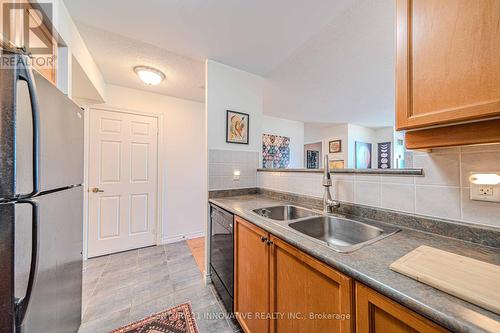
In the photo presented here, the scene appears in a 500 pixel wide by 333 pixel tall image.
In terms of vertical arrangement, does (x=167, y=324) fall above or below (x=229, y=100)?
below

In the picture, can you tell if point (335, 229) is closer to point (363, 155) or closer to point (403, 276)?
point (403, 276)

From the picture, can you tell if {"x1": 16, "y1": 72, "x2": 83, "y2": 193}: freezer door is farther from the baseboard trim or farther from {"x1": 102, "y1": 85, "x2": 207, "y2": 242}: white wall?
the baseboard trim

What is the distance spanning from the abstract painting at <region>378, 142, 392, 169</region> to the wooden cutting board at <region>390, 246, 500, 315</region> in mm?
5080

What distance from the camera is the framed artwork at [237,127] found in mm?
2105

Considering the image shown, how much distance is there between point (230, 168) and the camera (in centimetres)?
212

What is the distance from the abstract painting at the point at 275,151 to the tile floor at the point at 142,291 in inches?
97.9

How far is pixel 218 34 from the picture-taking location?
167 cm

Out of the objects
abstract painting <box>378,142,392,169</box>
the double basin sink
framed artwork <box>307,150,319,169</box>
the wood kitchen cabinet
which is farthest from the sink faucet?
abstract painting <box>378,142,392,169</box>

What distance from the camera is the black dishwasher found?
143cm

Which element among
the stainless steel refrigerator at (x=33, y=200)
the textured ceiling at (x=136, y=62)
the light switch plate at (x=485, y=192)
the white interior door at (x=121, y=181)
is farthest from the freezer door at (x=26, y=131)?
the white interior door at (x=121, y=181)

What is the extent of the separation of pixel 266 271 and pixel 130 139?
2660mm

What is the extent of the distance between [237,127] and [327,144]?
3881 mm

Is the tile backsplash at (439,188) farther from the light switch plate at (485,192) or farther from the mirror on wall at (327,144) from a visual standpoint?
the mirror on wall at (327,144)

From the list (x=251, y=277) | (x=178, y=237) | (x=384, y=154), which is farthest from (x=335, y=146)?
(x=251, y=277)
